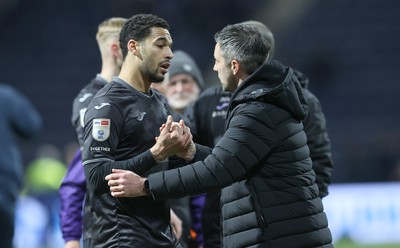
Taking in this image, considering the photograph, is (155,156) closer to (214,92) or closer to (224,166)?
(224,166)

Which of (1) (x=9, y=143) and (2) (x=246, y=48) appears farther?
(1) (x=9, y=143)

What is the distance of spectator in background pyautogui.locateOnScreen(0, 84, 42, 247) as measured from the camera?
527 centimetres

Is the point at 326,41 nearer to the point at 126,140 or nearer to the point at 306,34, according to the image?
the point at 306,34

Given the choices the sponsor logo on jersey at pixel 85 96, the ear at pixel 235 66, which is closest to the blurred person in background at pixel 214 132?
the sponsor logo on jersey at pixel 85 96

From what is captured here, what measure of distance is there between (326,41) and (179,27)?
313 centimetres

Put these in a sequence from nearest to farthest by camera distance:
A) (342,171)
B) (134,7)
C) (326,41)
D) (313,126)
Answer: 1. (313,126)
2. (342,171)
3. (134,7)
4. (326,41)

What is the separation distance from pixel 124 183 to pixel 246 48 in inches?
38.5

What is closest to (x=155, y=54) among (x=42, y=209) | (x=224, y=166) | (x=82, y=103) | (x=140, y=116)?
(x=140, y=116)

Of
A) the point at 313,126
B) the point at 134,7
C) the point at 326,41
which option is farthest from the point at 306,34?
the point at 313,126

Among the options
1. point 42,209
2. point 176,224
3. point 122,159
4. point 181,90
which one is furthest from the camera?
point 42,209

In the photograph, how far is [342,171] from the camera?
14.9 meters

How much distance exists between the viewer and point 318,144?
5.54 m

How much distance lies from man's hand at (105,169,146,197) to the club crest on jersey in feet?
0.64

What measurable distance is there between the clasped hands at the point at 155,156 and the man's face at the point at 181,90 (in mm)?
2350
